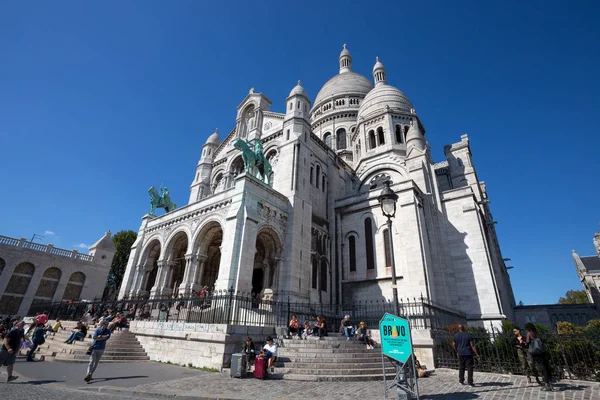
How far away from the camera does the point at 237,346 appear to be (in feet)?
33.3

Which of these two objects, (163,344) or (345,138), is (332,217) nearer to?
→ (163,344)

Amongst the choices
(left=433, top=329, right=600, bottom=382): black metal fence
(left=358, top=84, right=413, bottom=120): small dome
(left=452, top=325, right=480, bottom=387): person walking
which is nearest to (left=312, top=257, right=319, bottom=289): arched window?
(left=433, top=329, right=600, bottom=382): black metal fence

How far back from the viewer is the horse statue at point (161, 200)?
23.4m

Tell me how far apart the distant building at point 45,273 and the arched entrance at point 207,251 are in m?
15.7

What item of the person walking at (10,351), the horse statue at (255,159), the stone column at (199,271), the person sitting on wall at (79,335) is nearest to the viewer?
the person walking at (10,351)

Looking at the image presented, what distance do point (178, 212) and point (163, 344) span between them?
10.6 m

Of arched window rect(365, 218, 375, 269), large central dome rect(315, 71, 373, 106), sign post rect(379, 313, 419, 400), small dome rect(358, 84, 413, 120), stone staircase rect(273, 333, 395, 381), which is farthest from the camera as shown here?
large central dome rect(315, 71, 373, 106)

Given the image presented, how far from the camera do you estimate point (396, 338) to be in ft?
20.1

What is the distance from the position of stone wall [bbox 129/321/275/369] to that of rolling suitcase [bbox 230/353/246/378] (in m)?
1.01

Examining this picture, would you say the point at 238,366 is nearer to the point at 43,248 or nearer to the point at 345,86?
the point at 43,248

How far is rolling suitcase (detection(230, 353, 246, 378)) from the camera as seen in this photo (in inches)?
340

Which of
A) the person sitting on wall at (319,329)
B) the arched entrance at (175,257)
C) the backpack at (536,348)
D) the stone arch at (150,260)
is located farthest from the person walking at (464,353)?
the stone arch at (150,260)

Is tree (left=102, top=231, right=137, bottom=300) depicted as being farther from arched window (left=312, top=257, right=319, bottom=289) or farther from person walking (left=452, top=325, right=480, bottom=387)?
person walking (left=452, top=325, right=480, bottom=387)

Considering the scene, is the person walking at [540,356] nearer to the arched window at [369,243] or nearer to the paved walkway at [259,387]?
the paved walkway at [259,387]
